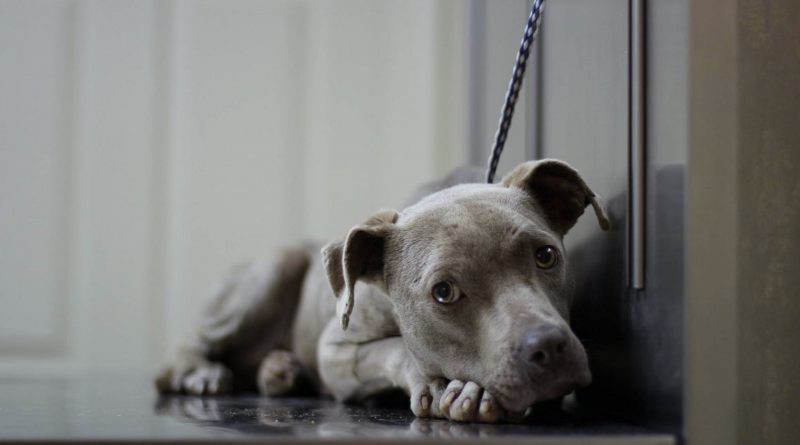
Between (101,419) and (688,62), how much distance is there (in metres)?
0.97

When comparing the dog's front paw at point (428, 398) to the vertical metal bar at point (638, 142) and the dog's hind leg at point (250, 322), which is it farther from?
the dog's hind leg at point (250, 322)

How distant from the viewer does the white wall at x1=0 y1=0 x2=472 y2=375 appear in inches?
117

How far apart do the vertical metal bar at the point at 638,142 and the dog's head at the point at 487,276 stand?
135 millimetres

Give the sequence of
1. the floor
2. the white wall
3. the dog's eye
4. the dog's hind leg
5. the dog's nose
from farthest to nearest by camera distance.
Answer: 1. the white wall
2. the dog's hind leg
3. the dog's eye
4. the dog's nose
5. the floor

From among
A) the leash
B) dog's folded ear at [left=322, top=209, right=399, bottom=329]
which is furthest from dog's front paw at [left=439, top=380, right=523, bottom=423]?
the leash

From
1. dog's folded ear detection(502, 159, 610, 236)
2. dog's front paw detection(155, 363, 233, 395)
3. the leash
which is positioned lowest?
dog's front paw detection(155, 363, 233, 395)

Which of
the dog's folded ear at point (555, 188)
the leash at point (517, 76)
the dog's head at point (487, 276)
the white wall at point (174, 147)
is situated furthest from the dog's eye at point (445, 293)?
the white wall at point (174, 147)

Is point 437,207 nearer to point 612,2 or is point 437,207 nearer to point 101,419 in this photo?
point 612,2

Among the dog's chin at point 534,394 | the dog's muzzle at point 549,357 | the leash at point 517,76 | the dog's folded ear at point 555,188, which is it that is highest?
the leash at point 517,76

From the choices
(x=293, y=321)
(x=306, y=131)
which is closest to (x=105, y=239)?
(x=306, y=131)

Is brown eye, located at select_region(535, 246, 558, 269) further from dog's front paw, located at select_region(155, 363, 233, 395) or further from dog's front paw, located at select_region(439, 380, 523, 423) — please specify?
dog's front paw, located at select_region(155, 363, 233, 395)

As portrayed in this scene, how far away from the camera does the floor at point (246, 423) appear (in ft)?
3.70

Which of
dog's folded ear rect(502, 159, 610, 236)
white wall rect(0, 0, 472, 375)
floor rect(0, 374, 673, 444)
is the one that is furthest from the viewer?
white wall rect(0, 0, 472, 375)

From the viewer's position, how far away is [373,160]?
122 inches
